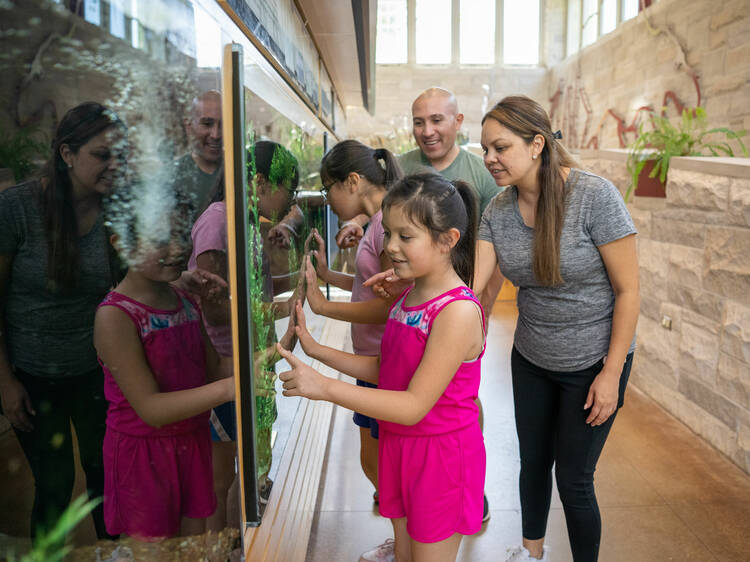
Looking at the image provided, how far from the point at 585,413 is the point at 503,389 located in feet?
8.20

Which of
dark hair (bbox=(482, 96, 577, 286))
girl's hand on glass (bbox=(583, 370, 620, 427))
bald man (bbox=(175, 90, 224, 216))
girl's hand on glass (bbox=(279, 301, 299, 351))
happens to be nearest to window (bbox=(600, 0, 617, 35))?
dark hair (bbox=(482, 96, 577, 286))

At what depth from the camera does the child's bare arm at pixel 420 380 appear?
1.27m

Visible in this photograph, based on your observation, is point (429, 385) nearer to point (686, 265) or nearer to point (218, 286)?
point (218, 286)

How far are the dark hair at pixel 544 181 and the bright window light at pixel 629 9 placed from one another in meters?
12.9

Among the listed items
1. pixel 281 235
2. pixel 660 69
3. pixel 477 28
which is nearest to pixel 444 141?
pixel 281 235

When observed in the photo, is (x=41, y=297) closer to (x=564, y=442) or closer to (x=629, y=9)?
(x=564, y=442)

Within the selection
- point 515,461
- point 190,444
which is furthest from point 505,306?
point 190,444

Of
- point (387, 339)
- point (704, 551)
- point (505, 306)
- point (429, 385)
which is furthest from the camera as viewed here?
point (505, 306)

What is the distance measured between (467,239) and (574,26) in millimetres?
18514

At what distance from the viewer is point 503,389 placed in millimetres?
4309

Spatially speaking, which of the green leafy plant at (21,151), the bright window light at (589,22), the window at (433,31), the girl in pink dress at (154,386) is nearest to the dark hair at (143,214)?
the girl in pink dress at (154,386)

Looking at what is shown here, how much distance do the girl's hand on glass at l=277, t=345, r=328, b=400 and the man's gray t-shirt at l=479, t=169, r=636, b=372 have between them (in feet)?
2.86

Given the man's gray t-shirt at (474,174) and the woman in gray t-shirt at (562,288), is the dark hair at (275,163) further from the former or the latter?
the man's gray t-shirt at (474,174)

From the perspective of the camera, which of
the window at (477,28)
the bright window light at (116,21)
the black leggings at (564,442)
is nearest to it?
the bright window light at (116,21)
